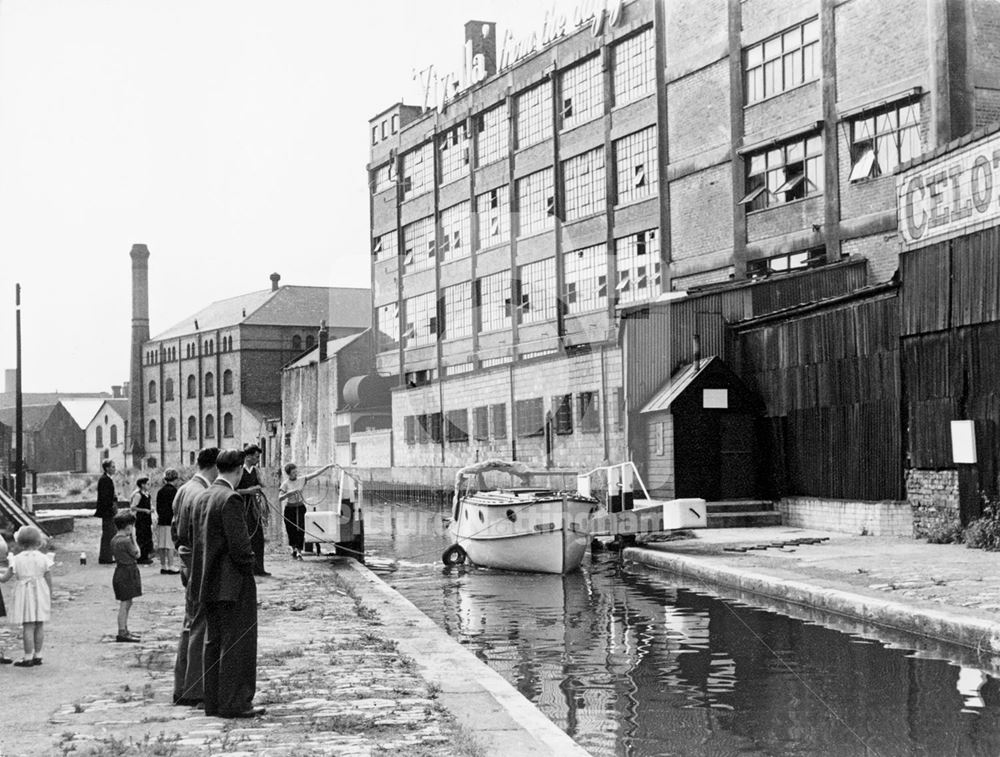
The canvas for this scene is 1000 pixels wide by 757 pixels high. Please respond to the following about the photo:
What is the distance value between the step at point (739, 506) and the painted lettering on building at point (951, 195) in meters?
7.67

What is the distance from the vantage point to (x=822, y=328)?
82.2ft

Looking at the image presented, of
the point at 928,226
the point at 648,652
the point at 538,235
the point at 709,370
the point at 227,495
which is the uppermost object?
the point at 538,235

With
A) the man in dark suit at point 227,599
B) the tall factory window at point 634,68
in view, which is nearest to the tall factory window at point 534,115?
the tall factory window at point 634,68

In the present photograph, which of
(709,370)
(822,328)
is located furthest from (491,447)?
Answer: (822,328)

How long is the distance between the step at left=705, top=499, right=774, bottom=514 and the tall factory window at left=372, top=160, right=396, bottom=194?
114 ft

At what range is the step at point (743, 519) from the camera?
2616 cm

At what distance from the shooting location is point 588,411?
125 ft

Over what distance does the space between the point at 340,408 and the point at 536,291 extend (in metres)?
21.8

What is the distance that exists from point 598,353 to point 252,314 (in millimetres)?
52401

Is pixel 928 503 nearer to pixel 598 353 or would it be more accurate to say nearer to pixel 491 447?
pixel 598 353

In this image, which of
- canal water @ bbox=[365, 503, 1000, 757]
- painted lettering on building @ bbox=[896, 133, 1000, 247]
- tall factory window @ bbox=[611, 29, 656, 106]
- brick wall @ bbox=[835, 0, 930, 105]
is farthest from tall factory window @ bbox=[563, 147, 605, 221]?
canal water @ bbox=[365, 503, 1000, 757]

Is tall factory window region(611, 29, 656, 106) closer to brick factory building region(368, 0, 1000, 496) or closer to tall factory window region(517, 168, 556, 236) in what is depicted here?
brick factory building region(368, 0, 1000, 496)

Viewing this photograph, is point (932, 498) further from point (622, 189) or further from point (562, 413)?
point (622, 189)

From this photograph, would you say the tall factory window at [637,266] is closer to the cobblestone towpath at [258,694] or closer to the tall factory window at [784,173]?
the tall factory window at [784,173]
